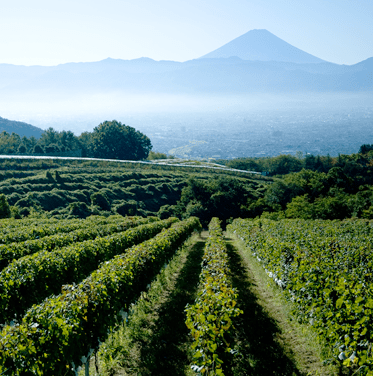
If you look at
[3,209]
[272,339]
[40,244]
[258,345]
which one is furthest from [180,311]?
[3,209]

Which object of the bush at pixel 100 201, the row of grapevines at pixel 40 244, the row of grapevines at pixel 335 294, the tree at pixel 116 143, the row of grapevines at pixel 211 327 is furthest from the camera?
the tree at pixel 116 143

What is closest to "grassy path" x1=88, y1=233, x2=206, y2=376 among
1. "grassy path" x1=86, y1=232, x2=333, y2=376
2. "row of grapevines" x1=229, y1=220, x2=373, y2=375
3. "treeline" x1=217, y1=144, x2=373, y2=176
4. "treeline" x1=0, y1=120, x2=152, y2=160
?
"grassy path" x1=86, y1=232, x2=333, y2=376

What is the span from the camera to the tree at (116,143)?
95.1 meters

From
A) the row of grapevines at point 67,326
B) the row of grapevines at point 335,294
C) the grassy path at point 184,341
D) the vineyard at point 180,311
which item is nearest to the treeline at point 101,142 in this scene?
the vineyard at point 180,311

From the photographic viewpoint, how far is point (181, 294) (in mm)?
11750

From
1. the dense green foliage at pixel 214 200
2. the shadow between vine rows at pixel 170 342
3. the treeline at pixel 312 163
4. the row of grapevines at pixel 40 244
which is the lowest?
the dense green foliage at pixel 214 200

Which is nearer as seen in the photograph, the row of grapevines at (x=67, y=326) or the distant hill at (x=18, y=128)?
the row of grapevines at (x=67, y=326)

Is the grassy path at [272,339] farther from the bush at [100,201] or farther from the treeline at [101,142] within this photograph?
the treeline at [101,142]

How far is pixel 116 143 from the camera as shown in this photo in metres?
96.5

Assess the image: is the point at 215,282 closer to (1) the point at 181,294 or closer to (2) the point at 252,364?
(2) the point at 252,364

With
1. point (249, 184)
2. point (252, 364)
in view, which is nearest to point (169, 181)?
point (249, 184)

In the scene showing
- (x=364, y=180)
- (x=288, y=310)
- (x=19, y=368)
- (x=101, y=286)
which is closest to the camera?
(x=19, y=368)

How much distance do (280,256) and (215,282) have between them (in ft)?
14.3

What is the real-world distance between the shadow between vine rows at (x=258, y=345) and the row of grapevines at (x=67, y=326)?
3163mm
